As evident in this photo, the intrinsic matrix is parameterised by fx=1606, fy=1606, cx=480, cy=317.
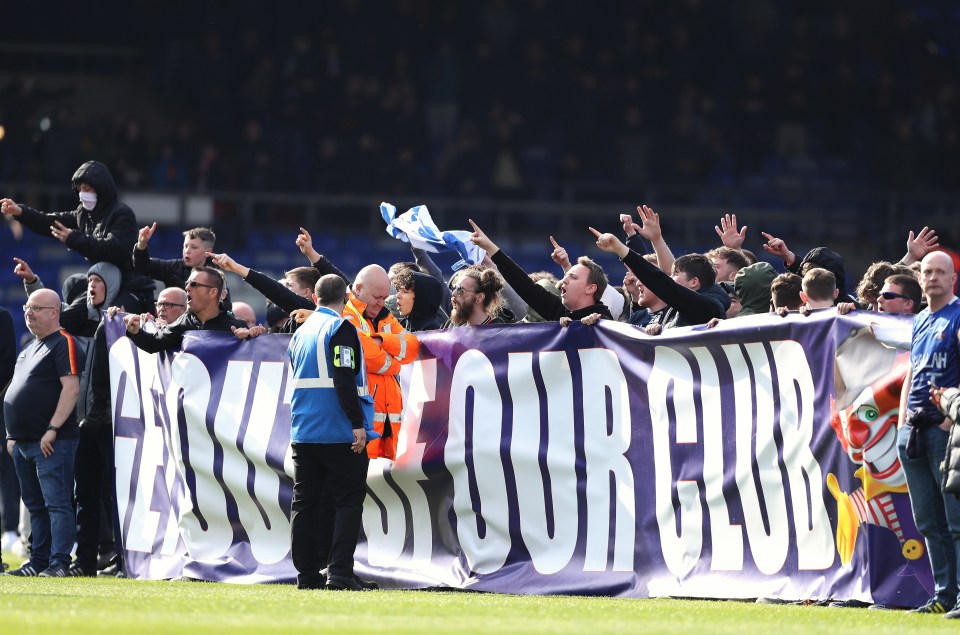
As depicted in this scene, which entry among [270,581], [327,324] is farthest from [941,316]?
[270,581]

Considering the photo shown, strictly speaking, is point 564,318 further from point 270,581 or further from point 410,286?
point 270,581

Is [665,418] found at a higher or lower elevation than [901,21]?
lower

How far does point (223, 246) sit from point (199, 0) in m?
5.73

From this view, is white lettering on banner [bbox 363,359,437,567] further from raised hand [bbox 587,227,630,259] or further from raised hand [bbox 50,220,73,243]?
raised hand [bbox 50,220,73,243]

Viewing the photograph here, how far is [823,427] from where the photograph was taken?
8406 millimetres

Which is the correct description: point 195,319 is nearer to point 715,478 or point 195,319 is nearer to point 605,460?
point 605,460

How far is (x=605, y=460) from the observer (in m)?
9.20

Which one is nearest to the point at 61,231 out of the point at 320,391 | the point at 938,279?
the point at 320,391

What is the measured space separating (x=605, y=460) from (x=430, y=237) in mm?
2964

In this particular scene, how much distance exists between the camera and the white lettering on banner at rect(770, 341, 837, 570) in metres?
8.37

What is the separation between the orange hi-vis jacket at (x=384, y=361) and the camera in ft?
31.3

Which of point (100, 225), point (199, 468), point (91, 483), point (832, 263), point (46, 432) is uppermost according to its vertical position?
point (100, 225)

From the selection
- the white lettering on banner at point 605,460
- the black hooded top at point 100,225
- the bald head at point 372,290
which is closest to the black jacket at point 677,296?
the white lettering on banner at point 605,460

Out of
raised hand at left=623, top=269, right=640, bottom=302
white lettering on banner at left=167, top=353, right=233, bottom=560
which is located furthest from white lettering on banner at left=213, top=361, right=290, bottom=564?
raised hand at left=623, top=269, right=640, bottom=302
